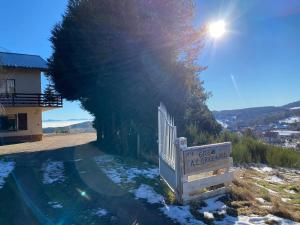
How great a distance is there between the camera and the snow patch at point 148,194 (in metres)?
6.61

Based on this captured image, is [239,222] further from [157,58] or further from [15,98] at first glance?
[15,98]

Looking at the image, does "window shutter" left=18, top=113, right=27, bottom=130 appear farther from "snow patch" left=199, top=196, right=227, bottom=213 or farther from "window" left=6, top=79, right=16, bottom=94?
"snow patch" left=199, top=196, right=227, bottom=213

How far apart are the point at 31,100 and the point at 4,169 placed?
16252mm

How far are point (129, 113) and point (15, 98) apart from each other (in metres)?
14.5

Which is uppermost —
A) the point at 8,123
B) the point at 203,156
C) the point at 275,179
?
the point at 8,123

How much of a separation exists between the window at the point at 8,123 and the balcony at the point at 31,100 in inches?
66.0

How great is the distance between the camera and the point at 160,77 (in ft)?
39.6

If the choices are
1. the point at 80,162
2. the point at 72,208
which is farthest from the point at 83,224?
the point at 80,162

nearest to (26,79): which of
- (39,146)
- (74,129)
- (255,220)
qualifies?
(39,146)

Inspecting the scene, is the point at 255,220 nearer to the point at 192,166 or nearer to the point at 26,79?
the point at 192,166

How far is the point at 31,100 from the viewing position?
2420 cm

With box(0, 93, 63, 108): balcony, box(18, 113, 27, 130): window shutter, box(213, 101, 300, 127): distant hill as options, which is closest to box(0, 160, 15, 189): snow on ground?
box(0, 93, 63, 108): balcony

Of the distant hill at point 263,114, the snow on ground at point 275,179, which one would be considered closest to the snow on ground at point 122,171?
the snow on ground at point 275,179

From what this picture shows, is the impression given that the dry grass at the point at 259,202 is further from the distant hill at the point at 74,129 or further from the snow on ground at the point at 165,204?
the distant hill at the point at 74,129
